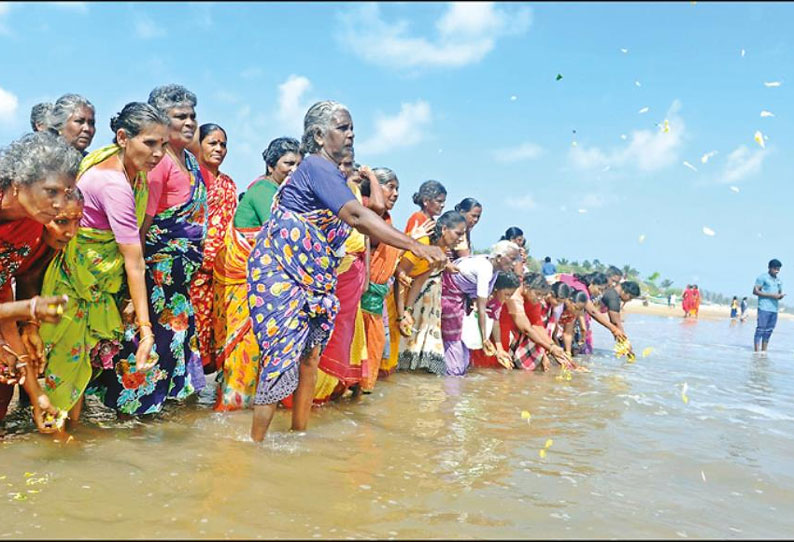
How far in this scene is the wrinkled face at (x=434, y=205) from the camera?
712 cm

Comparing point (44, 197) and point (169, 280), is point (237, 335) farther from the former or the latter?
point (44, 197)

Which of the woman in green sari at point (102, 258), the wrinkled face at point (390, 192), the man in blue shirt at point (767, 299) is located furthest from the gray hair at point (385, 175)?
the man in blue shirt at point (767, 299)

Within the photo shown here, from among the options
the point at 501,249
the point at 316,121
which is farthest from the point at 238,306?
the point at 501,249

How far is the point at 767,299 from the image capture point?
13.3 meters

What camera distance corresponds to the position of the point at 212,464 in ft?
10.2

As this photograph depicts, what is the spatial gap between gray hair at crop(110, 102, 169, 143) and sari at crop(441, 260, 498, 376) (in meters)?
3.96

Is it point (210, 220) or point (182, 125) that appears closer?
point (182, 125)

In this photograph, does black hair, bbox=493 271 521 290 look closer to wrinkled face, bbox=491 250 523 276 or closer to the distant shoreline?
wrinkled face, bbox=491 250 523 276

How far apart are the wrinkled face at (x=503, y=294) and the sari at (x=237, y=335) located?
355 cm

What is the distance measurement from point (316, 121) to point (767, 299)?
12.4 metres

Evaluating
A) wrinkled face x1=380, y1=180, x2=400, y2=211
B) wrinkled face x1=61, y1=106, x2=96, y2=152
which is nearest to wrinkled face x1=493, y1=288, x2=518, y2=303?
wrinkled face x1=380, y1=180, x2=400, y2=211

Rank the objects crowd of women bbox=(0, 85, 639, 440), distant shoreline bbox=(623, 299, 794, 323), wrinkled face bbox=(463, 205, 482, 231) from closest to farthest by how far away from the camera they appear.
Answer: crowd of women bbox=(0, 85, 639, 440) < wrinkled face bbox=(463, 205, 482, 231) < distant shoreline bbox=(623, 299, 794, 323)

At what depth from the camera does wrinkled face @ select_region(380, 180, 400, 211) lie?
227 inches

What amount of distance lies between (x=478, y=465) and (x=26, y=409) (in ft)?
9.02
